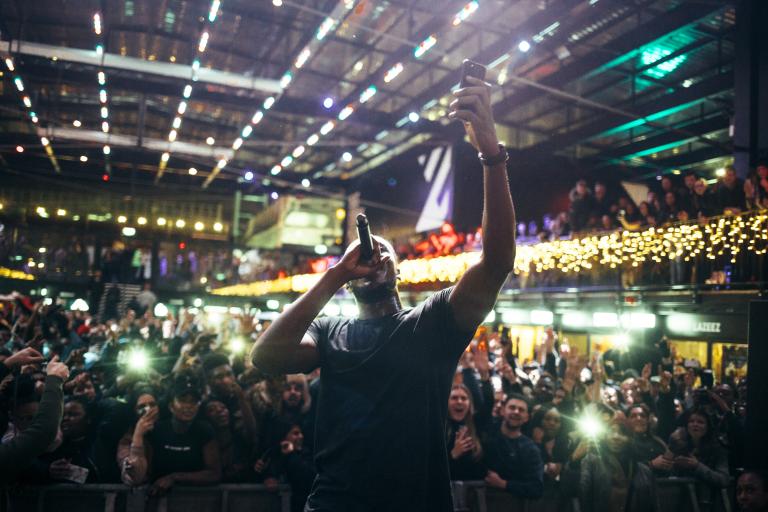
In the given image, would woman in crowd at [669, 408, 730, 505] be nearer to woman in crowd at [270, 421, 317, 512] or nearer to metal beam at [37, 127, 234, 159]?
woman in crowd at [270, 421, 317, 512]

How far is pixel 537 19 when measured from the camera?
40.7 feet

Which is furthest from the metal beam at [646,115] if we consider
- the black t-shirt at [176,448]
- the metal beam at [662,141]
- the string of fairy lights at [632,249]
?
the black t-shirt at [176,448]

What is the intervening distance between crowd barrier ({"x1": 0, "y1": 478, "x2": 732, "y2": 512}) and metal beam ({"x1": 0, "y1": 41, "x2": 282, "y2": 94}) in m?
10.9

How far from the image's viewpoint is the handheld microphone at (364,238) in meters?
1.92

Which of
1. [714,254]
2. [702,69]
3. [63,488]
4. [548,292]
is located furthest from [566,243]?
[63,488]

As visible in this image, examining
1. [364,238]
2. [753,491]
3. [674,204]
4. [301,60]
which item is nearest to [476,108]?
[364,238]

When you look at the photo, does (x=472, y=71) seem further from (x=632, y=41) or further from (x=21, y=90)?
(x=21, y=90)

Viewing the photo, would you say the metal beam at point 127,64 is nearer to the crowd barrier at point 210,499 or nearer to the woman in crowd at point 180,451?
the woman in crowd at point 180,451

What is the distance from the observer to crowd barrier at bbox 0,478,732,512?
4.53 meters

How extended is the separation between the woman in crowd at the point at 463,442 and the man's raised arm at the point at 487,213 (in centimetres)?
325

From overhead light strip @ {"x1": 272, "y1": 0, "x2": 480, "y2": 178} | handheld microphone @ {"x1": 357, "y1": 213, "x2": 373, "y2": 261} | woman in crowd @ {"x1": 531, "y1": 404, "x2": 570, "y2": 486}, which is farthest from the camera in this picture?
overhead light strip @ {"x1": 272, "y1": 0, "x2": 480, "y2": 178}

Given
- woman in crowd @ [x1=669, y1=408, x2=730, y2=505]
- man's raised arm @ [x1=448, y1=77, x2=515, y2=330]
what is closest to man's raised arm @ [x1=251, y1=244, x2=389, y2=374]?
man's raised arm @ [x1=448, y1=77, x2=515, y2=330]

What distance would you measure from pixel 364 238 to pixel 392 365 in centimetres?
42

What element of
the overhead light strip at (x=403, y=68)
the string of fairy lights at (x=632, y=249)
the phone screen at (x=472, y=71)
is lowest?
the phone screen at (x=472, y=71)
